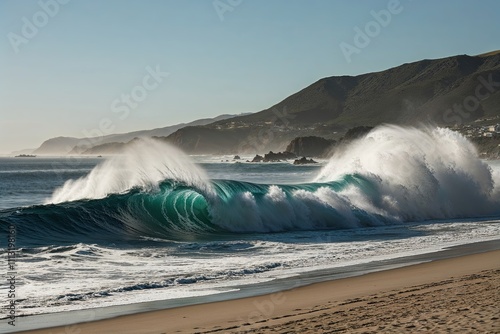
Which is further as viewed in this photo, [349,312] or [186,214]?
[186,214]

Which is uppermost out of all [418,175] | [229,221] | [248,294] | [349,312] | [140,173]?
[140,173]

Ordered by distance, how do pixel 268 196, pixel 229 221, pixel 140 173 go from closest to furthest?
pixel 229 221 < pixel 268 196 < pixel 140 173

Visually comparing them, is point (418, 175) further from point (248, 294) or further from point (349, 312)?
point (349, 312)

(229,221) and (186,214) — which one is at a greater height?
(186,214)

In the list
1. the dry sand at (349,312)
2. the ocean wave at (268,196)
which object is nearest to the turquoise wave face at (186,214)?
the ocean wave at (268,196)

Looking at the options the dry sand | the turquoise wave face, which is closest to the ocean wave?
the turquoise wave face

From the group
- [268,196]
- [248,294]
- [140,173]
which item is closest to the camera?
[248,294]

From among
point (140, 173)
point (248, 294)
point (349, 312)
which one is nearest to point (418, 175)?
point (140, 173)
